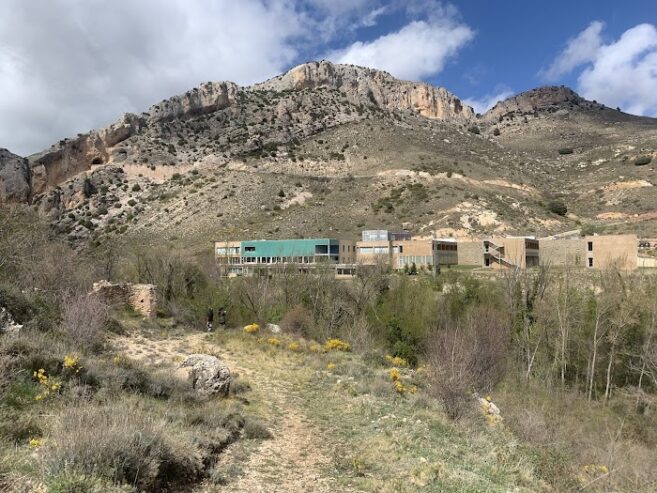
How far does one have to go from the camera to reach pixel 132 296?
22719 millimetres

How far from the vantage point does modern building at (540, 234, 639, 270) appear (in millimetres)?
38594

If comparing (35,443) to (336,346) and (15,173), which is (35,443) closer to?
(336,346)

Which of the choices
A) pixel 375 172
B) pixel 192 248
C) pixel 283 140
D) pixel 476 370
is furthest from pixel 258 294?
pixel 283 140

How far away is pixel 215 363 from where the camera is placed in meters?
11.3

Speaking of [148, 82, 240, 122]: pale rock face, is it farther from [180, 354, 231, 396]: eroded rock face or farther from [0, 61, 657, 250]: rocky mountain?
[180, 354, 231, 396]: eroded rock face

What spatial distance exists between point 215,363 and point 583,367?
21.8m

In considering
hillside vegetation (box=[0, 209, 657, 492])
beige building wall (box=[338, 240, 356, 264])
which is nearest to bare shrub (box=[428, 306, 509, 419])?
hillside vegetation (box=[0, 209, 657, 492])

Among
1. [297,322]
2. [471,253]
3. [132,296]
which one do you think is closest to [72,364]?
[132,296]

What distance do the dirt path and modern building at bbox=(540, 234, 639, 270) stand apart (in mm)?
27726

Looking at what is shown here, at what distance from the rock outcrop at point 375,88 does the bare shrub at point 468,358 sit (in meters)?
87.1

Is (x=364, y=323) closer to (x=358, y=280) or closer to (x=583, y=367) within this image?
(x=358, y=280)

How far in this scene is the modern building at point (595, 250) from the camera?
127 ft

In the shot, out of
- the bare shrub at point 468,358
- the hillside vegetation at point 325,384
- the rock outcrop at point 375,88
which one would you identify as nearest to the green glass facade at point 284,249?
the hillside vegetation at point 325,384

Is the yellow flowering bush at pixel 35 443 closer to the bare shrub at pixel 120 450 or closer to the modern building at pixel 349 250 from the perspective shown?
the bare shrub at pixel 120 450
